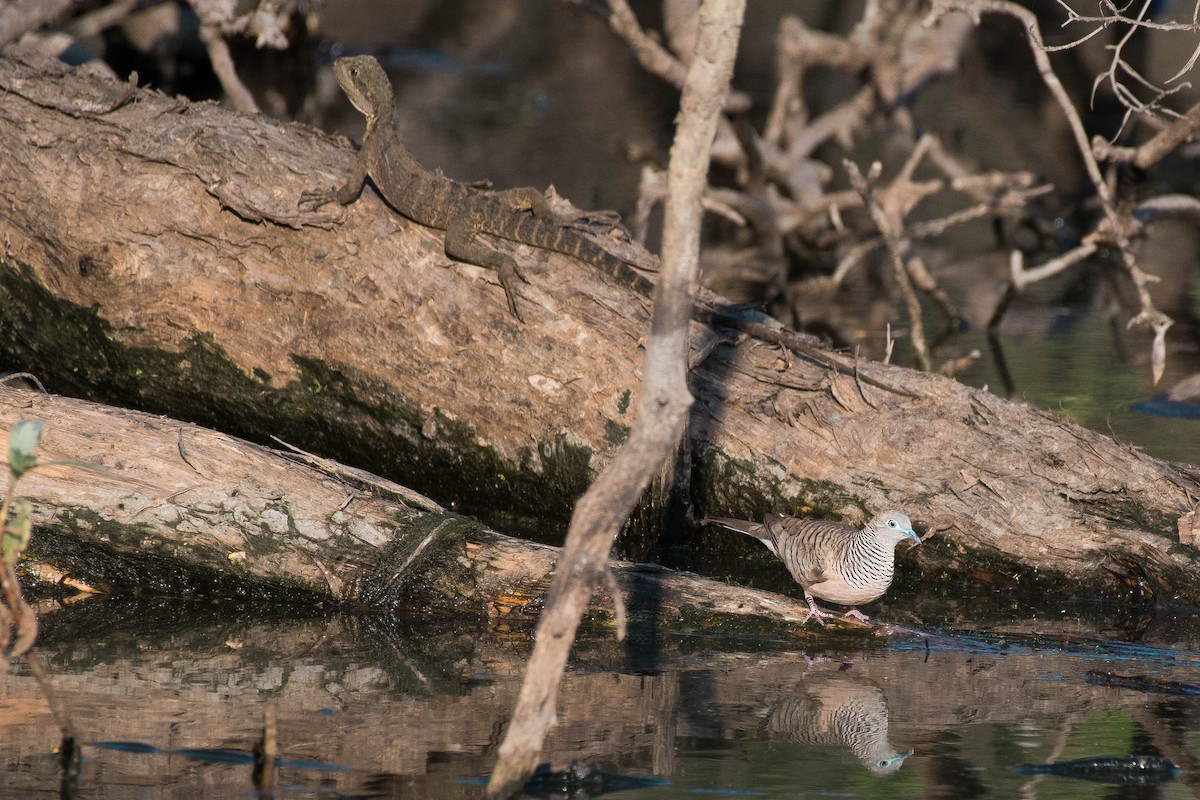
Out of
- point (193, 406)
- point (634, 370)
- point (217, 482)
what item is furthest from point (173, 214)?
point (634, 370)

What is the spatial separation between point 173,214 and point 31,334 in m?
1.29

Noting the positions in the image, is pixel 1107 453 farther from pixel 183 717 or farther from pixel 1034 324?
pixel 1034 324

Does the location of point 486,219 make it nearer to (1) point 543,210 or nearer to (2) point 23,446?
(1) point 543,210

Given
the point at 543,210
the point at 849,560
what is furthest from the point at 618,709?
the point at 543,210

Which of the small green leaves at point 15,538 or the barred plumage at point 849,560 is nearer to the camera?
the small green leaves at point 15,538

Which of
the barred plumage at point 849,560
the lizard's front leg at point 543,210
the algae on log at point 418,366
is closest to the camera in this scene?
the barred plumage at point 849,560

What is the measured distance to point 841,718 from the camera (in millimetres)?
4926

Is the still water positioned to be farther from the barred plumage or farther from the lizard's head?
the lizard's head

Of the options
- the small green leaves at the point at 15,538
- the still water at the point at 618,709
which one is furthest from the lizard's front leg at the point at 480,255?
the small green leaves at the point at 15,538

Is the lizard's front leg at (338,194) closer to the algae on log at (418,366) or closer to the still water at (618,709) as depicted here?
the algae on log at (418,366)

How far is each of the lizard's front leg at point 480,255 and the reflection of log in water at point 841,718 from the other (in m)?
2.81

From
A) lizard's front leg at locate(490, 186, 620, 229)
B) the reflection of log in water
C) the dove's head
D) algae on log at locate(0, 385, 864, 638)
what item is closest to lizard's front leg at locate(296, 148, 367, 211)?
lizard's front leg at locate(490, 186, 620, 229)

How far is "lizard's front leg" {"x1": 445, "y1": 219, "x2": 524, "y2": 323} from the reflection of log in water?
9.21ft

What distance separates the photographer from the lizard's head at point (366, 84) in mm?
8234
